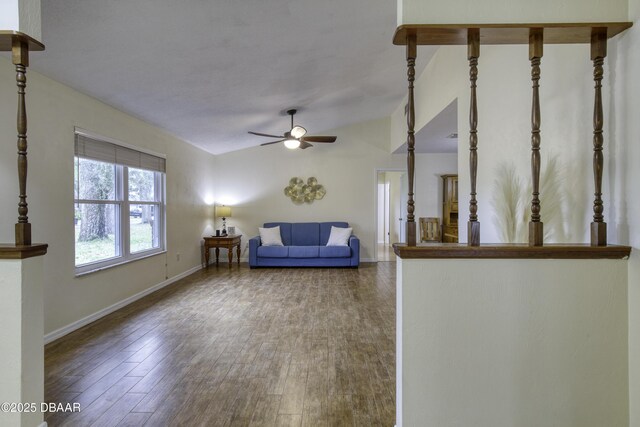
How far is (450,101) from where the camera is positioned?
374 cm

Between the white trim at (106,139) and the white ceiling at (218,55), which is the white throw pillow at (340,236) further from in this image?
the white trim at (106,139)

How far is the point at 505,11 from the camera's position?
1541mm

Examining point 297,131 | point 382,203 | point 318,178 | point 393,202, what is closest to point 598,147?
point 297,131

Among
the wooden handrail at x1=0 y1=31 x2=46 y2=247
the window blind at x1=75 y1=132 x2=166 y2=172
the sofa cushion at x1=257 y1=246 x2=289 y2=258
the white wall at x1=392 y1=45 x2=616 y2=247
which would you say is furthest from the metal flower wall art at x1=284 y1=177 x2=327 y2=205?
the wooden handrail at x1=0 y1=31 x2=46 y2=247

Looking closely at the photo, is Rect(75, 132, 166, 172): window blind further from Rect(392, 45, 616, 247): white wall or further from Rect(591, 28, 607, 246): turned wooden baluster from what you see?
Rect(591, 28, 607, 246): turned wooden baluster

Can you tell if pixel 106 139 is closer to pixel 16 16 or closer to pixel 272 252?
pixel 16 16

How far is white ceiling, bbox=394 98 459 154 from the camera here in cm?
415

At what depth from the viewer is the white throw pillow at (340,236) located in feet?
22.1

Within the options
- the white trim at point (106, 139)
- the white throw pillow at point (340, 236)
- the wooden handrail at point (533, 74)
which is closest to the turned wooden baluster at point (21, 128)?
the wooden handrail at point (533, 74)

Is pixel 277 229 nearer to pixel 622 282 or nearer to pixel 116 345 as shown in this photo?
pixel 116 345

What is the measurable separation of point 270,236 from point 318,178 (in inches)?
64.7

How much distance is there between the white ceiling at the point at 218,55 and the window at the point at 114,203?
568 millimetres

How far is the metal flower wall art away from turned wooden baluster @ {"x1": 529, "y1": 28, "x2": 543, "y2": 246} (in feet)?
19.3

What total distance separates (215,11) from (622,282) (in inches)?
112
